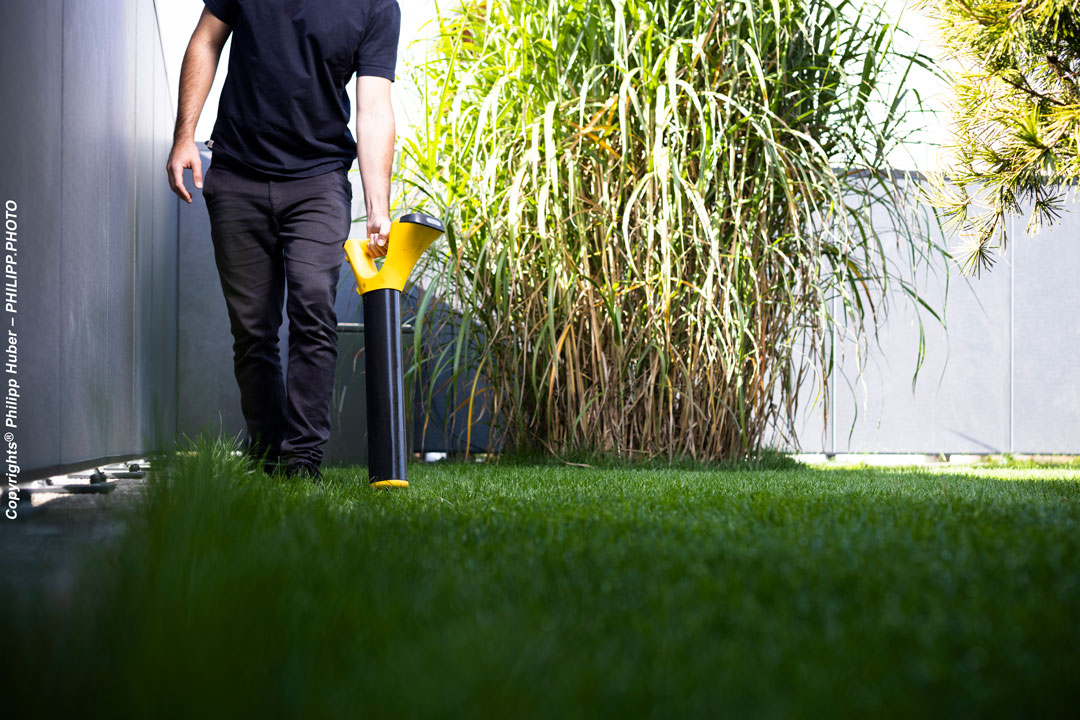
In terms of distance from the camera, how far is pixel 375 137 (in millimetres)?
2031

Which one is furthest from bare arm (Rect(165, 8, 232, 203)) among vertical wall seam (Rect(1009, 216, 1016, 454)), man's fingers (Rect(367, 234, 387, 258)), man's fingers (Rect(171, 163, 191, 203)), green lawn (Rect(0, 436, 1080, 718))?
vertical wall seam (Rect(1009, 216, 1016, 454))

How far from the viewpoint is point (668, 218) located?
250 centimetres

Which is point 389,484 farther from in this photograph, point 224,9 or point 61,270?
point 224,9

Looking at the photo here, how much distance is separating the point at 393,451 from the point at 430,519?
23.7 inches

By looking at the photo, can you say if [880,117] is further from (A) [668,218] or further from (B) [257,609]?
(B) [257,609]

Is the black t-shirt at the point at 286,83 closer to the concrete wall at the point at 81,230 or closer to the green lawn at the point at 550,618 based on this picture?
the concrete wall at the point at 81,230

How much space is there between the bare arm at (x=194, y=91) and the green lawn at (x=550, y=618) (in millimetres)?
1124

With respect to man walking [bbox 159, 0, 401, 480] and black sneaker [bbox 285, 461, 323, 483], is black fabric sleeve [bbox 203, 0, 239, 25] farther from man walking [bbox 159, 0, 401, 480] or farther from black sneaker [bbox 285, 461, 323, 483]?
black sneaker [bbox 285, 461, 323, 483]

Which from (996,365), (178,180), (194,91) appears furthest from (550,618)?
(996,365)

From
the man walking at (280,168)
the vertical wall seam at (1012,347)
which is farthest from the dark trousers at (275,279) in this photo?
the vertical wall seam at (1012,347)

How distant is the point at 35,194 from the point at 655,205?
173 centimetres

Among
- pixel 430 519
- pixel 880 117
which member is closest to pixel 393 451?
pixel 430 519

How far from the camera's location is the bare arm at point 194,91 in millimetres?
2010

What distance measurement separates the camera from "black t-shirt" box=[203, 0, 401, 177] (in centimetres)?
204
